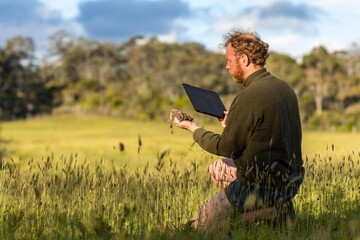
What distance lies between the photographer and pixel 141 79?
91.3 meters

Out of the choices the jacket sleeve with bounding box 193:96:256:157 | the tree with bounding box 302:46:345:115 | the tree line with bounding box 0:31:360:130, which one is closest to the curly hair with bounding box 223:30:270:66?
the jacket sleeve with bounding box 193:96:256:157

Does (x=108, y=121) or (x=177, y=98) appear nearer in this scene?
(x=108, y=121)

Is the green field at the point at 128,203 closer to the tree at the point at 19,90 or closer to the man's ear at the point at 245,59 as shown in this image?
the man's ear at the point at 245,59

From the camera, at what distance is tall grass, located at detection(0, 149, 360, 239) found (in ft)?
16.0

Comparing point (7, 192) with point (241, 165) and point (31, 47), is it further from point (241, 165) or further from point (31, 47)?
point (31, 47)

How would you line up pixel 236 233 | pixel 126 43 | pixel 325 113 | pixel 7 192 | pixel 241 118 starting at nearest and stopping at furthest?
pixel 236 233 → pixel 241 118 → pixel 7 192 → pixel 325 113 → pixel 126 43

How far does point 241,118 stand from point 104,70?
10210 centimetres

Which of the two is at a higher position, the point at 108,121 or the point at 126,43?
the point at 126,43

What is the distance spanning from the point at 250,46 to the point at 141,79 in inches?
3401

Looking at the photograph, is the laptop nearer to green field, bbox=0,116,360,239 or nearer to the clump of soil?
the clump of soil

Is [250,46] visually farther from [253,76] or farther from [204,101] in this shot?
[204,101]

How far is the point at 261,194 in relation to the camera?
5277mm

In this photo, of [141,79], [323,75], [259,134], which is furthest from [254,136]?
[141,79]

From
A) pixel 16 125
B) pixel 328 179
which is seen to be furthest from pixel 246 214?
pixel 16 125
